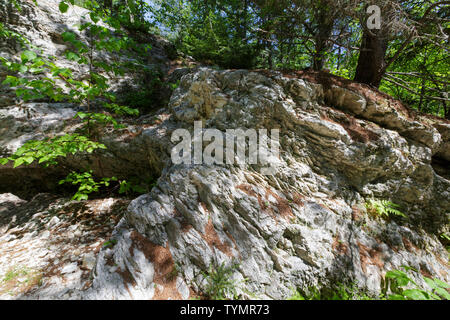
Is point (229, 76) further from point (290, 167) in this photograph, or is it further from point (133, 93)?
point (133, 93)

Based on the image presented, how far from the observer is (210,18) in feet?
22.2

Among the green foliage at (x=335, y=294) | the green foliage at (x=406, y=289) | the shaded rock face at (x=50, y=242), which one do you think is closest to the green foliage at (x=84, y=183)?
the shaded rock face at (x=50, y=242)

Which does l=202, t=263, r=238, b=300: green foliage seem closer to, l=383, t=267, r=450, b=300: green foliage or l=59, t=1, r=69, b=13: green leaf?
l=383, t=267, r=450, b=300: green foliage

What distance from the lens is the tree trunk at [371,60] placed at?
476cm

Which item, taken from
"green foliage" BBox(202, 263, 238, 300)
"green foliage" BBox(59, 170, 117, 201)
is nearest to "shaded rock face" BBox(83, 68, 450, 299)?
"green foliage" BBox(202, 263, 238, 300)

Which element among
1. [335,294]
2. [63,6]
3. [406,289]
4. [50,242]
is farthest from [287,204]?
[63,6]

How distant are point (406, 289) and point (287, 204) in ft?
7.51

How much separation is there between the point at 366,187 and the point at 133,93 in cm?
873

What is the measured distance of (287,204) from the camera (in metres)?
3.61

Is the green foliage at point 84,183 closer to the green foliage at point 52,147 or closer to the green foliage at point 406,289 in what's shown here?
the green foliage at point 52,147

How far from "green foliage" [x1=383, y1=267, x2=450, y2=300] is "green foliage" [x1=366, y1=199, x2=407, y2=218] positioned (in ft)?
4.09

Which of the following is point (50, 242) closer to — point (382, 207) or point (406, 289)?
point (406, 289)
